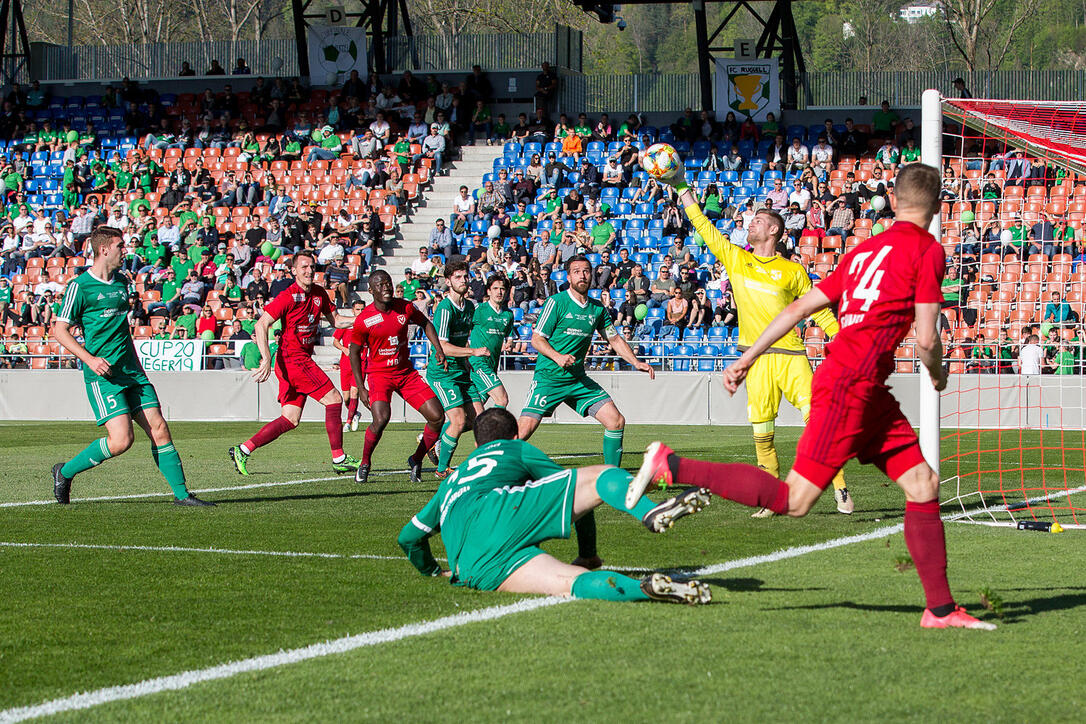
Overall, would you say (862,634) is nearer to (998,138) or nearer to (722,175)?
(998,138)

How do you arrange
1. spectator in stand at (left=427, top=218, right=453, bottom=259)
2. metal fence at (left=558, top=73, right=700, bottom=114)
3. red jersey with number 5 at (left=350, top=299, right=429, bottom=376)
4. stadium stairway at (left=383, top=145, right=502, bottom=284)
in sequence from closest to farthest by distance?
red jersey with number 5 at (left=350, top=299, right=429, bottom=376) → spectator in stand at (left=427, top=218, right=453, bottom=259) → stadium stairway at (left=383, top=145, right=502, bottom=284) → metal fence at (left=558, top=73, right=700, bottom=114)

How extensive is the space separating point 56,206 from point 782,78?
19.1 m

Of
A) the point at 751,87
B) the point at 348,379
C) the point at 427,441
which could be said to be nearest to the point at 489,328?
the point at 427,441

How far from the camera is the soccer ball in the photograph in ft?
29.2

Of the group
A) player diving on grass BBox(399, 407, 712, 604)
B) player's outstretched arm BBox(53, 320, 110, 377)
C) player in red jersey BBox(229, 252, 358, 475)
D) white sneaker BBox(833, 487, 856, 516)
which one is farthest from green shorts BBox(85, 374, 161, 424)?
white sneaker BBox(833, 487, 856, 516)

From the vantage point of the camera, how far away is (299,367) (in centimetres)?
1329

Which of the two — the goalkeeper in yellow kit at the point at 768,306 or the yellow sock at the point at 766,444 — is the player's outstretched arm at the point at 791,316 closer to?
the goalkeeper in yellow kit at the point at 768,306

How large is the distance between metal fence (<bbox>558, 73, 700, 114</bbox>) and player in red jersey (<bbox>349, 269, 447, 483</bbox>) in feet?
72.8

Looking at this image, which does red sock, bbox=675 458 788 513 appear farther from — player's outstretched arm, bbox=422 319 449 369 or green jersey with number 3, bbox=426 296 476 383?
green jersey with number 3, bbox=426 296 476 383

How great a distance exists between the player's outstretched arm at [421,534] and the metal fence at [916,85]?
1124 inches

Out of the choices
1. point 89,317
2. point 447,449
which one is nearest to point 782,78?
point 447,449

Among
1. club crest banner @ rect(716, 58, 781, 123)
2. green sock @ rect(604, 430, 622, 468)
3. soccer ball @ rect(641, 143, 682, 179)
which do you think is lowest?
green sock @ rect(604, 430, 622, 468)

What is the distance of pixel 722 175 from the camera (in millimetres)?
29906

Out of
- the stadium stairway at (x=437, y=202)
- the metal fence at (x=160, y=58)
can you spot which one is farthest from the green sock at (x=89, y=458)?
the metal fence at (x=160, y=58)
